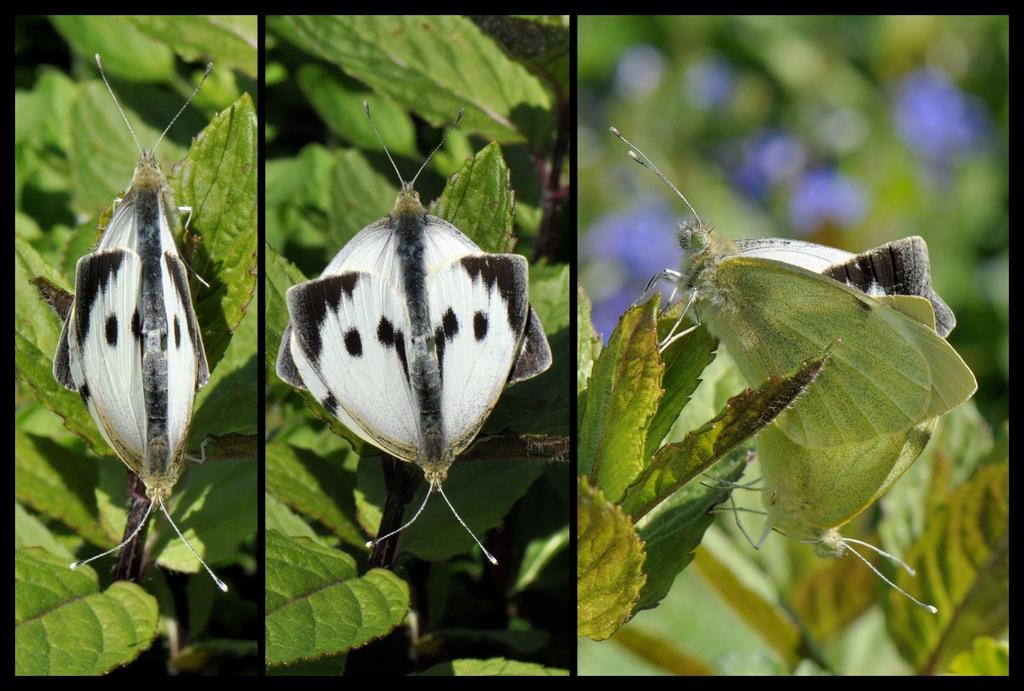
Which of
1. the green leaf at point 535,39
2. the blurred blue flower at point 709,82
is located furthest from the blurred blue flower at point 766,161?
the green leaf at point 535,39

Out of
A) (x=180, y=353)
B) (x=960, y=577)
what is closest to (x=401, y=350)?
(x=180, y=353)

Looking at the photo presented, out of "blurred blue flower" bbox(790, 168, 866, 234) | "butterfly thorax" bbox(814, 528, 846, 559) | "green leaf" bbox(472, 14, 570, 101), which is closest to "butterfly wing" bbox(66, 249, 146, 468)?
"green leaf" bbox(472, 14, 570, 101)

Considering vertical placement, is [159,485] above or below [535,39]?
below

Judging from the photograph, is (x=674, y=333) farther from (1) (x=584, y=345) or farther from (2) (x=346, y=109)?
(2) (x=346, y=109)

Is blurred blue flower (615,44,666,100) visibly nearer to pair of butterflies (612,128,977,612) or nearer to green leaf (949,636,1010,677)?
pair of butterflies (612,128,977,612)

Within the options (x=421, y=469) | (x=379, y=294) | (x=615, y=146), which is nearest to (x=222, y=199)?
(x=379, y=294)

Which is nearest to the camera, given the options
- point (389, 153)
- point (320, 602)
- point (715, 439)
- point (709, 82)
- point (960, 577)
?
point (715, 439)

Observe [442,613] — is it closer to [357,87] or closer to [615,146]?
[357,87]
